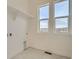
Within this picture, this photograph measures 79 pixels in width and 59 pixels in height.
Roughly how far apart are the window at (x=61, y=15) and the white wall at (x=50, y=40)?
29 centimetres

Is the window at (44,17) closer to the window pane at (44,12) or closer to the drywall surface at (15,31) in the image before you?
the window pane at (44,12)

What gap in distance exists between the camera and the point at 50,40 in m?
3.27

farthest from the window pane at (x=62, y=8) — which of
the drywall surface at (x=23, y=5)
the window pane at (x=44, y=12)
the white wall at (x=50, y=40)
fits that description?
the drywall surface at (x=23, y=5)

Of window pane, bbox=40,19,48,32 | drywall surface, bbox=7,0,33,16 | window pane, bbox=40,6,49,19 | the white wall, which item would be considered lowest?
the white wall

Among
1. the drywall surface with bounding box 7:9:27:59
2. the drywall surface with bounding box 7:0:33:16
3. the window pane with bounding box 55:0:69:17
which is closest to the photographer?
the drywall surface with bounding box 7:9:27:59

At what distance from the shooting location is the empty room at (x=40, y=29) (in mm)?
2859

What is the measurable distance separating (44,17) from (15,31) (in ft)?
4.21

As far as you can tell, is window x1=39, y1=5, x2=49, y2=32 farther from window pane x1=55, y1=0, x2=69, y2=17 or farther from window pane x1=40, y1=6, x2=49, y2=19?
window pane x1=55, y1=0, x2=69, y2=17

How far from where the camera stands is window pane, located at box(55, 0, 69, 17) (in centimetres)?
305

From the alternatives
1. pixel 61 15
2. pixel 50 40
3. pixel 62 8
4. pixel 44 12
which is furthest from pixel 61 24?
pixel 44 12

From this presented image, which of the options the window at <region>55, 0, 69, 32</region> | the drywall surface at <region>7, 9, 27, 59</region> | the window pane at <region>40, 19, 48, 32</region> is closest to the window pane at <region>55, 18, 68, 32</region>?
the window at <region>55, 0, 69, 32</region>

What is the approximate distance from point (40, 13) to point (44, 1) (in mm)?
520
